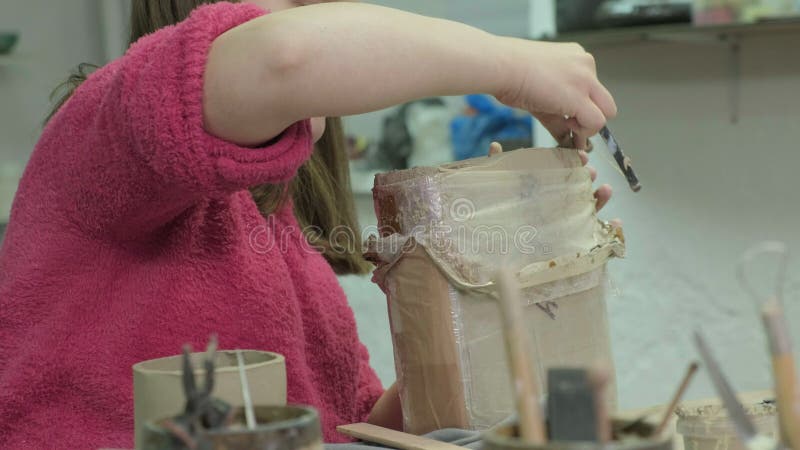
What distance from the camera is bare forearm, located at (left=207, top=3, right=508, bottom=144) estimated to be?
57cm

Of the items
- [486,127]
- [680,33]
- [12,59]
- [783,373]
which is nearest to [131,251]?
[783,373]

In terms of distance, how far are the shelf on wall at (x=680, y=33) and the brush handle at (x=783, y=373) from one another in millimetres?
1243

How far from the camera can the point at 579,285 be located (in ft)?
2.47

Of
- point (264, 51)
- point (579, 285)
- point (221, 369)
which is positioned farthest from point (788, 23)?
point (221, 369)

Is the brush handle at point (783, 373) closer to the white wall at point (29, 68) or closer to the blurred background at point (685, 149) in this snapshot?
the blurred background at point (685, 149)

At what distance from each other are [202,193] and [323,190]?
501 millimetres

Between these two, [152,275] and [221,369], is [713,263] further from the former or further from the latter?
[221,369]

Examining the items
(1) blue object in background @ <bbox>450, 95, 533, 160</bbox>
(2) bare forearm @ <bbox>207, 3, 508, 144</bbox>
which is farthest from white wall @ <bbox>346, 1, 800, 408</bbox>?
(2) bare forearm @ <bbox>207, 3, 508, 144</bbox>

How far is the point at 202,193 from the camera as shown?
2.01 feet

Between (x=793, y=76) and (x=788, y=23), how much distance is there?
0.15 metres

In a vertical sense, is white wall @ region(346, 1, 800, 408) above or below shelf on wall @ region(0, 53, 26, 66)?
below

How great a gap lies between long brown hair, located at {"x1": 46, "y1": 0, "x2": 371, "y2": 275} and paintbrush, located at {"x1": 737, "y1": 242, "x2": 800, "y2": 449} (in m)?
0.59

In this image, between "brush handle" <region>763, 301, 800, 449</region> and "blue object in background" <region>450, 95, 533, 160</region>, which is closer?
"brush handle" <region>763, 301, 800, 449</region>

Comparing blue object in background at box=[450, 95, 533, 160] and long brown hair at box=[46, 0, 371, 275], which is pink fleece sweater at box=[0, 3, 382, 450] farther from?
blue object in background at box=[450, 95, 533, 160]
